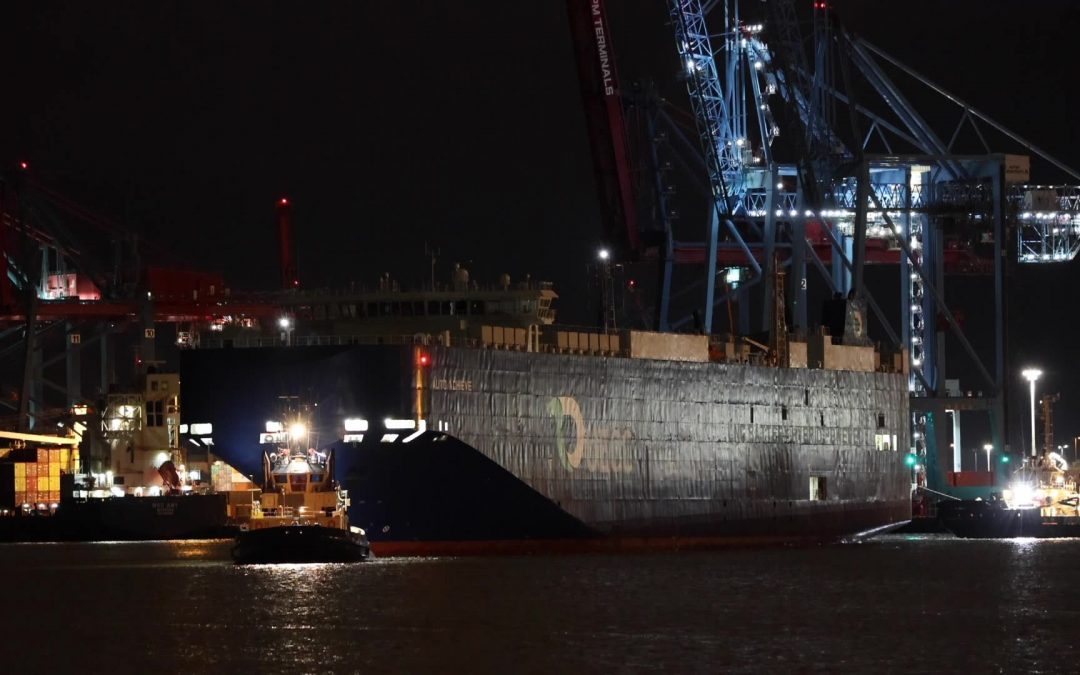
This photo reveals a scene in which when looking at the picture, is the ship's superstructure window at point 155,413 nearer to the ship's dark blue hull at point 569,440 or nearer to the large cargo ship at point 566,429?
the large cargo ship at point 566,429

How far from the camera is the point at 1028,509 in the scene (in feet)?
326

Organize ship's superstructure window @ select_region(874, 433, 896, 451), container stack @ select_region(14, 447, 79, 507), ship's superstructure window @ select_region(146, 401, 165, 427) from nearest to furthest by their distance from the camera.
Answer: ship's superstructure window @ select_region(874, 433, 896, 451)
ship's superstructure window @ select_region(146, 401, 165, 427)
container stack @ select_region(14, 447, 79, 507)

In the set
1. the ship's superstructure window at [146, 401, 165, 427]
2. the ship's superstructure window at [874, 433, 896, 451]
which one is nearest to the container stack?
the ship's superstructure window at [146, 401, 165, 427]

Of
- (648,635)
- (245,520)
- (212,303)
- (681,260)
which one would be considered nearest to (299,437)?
(245,520)

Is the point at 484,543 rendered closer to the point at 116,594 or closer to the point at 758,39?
the point at 116,594

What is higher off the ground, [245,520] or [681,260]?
[681,260]

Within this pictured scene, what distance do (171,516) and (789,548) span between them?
32224 mm

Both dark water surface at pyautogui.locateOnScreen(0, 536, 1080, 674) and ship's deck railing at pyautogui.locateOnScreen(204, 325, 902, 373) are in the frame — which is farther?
ship's deck railing at pyautogui.locateOnScreen(204, 325, 902, 373)

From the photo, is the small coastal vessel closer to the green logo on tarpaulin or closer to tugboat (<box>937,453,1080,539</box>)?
the green logo on tarpaulin

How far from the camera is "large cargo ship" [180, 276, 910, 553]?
6975cm

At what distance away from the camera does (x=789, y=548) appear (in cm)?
8544

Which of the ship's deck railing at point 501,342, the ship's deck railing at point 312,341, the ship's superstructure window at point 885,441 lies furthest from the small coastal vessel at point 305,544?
the ship's superstructure window at point 885,441

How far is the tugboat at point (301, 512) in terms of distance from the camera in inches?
2657

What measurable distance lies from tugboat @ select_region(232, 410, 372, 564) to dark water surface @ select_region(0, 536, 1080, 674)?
756 mm
